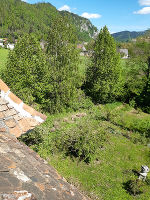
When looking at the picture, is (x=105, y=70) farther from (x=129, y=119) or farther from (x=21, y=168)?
(x=21, y=168)

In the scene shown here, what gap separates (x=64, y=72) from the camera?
17.0m

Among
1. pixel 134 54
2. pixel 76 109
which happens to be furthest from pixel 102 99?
pixel 134 54

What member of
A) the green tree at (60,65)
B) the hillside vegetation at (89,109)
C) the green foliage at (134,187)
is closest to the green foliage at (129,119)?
the hillside vegetation at (89,109)

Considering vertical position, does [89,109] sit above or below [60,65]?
below

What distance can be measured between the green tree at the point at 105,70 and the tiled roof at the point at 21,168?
59.7ft

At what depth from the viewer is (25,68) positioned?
13.9 meters

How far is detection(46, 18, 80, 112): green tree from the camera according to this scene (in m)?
17.0

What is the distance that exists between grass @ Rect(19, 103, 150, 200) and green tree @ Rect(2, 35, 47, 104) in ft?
12.3

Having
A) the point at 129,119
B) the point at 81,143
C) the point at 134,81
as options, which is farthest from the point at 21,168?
the point at 134,81

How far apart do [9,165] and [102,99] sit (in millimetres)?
20391

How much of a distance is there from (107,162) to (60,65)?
10664mm

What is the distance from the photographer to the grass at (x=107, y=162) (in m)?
9.47

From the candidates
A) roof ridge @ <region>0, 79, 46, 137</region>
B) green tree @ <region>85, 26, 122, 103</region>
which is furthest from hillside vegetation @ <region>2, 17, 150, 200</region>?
roof ridge @ <region>0, 79, 46, 137</region>

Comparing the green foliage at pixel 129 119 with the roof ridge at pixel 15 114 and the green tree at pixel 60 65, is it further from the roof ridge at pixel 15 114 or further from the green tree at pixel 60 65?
the roof ridge at pixel 15 114
